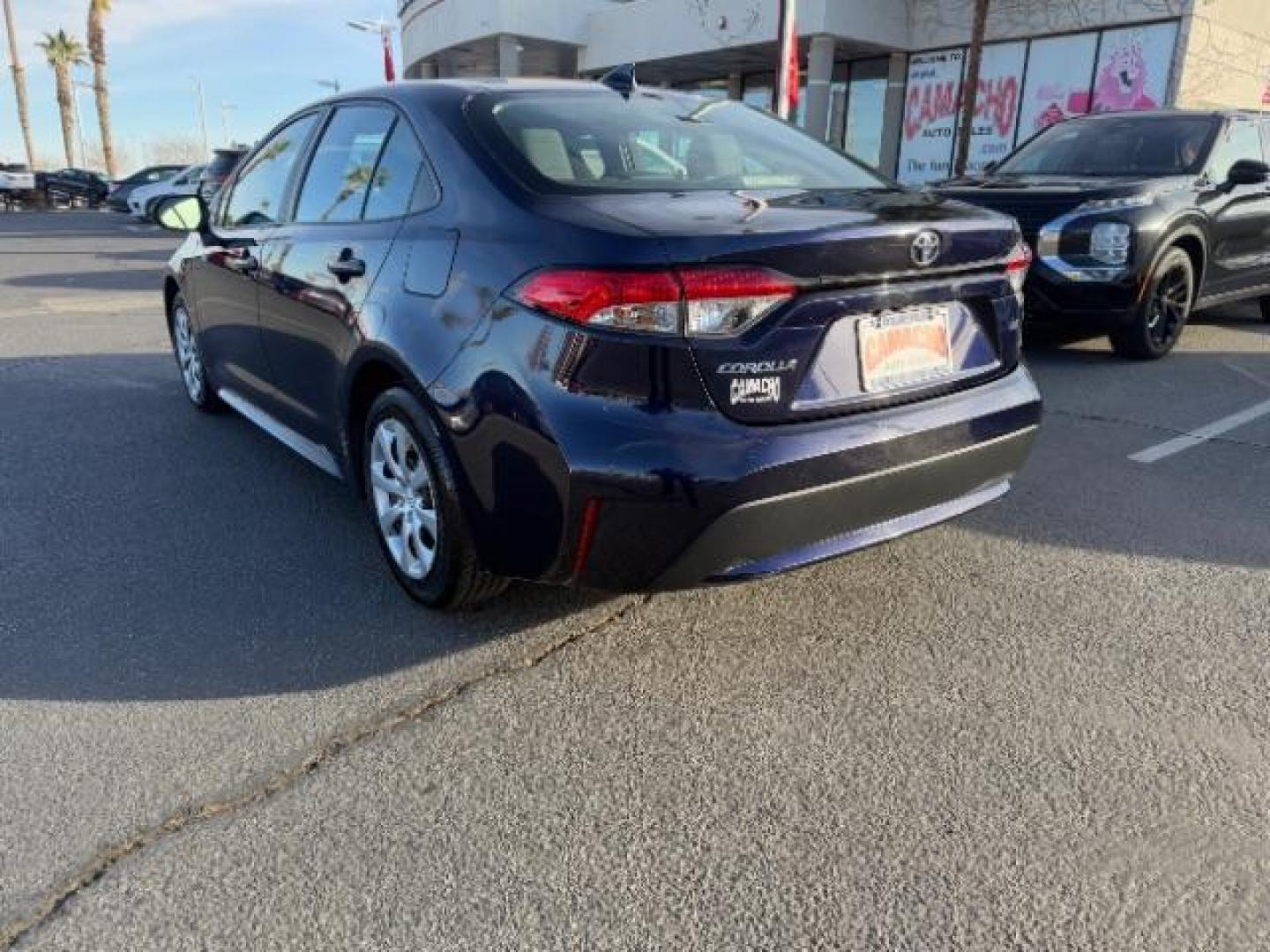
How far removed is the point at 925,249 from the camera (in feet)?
8.79

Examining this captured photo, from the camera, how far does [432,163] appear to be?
118 inches

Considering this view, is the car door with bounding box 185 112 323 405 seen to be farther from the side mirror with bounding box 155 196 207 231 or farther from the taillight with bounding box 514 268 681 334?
the taillight with bounding box 514 268 681 334

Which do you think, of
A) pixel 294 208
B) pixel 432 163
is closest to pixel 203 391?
pixel 294 208

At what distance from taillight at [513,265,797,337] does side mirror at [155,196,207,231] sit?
3.42 m

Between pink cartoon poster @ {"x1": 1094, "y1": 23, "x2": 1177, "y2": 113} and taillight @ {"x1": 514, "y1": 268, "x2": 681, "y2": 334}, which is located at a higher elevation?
pink cartoon poster @ {"x1": 1094, "y1": 23, "x2": 1177, "y2": 113}

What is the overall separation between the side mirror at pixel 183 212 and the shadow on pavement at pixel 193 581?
107cm

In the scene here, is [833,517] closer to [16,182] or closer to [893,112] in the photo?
[893,112]

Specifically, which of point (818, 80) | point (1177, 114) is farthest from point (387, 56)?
point (1177, 114)

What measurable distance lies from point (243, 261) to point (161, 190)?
2626 centimetres

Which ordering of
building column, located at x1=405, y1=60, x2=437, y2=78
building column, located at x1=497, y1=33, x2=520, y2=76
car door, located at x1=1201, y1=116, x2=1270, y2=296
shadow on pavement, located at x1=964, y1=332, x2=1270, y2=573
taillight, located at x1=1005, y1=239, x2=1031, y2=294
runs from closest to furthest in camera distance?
taillight, located at x1=1005, y1=239, x2=1031, y2=294, shadow on pavement, located at x1=964, y1=332, x2=1270, y2=573, car door, located at x1=1201, y1=116, x2=1270, y2=296, building column, located at x1=497, y1=33, x2=520, y2=76, building column, located at x1=405, y1=60, x2=437, y2=78

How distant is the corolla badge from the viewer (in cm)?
265

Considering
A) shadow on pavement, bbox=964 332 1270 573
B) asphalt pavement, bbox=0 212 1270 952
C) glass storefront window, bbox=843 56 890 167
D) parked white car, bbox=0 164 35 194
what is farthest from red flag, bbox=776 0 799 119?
parked white car, bbox=0 164 35 194

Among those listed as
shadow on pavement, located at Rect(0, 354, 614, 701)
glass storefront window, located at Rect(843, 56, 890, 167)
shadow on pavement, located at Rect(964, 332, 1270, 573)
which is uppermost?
glass storefront window, located at Rect(843, 56, 890, 167)

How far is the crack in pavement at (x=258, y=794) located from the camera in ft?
6.38
